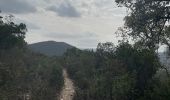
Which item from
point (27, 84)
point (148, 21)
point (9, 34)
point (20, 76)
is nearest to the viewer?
point (148, 21)

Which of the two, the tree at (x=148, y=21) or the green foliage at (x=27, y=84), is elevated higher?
the tree at (x=148, y=21)

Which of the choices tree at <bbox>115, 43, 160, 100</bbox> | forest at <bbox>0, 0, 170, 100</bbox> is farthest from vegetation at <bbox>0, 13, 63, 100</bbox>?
tree at <bbox>115, 43, 160, 100</bbox>

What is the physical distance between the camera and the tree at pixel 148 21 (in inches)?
794

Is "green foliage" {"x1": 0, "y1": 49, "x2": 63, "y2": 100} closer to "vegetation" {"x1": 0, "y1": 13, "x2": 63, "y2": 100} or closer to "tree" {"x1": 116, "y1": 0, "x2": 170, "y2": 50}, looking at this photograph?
"vegetation" {"x1": 0, "y1": 13, "x2": 63, "y2": 100}

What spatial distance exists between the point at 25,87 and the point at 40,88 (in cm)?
295

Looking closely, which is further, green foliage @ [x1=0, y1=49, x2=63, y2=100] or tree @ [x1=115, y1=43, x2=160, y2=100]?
green foliage @ [x1=0, y1=49, x2=63, y2=100]

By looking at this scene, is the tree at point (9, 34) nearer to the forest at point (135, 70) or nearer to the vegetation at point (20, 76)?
the vegetation at point (20, 76)

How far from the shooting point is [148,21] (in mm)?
20672

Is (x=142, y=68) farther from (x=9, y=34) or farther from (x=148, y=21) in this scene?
(x=9, y=34)

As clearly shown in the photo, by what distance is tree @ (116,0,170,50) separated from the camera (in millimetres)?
20172

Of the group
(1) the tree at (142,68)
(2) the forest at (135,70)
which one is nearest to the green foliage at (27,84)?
(2) the forest at (135,70)

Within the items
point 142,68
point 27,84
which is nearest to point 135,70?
point 142,68

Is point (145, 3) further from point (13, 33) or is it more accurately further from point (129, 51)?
point (13, 33)

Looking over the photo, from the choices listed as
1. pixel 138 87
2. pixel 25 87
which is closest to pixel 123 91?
pixel 138 87
